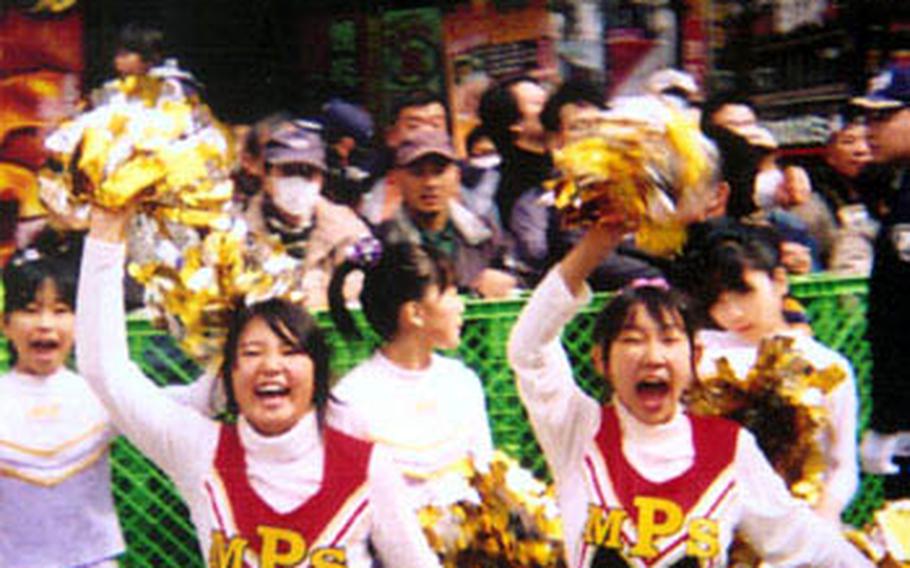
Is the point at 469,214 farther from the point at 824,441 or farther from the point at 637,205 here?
the point at 824,441

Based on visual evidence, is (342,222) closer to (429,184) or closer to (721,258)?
(429,184)

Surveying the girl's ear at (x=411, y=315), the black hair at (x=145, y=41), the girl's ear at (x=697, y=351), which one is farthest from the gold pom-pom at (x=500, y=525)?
the black hair at (x=145, y=41)

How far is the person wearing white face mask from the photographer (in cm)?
374

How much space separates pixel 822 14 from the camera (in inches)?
146

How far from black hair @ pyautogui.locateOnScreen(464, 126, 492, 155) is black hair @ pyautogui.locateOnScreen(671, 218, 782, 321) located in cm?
52

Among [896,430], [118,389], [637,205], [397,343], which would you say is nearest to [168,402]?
[118,389]

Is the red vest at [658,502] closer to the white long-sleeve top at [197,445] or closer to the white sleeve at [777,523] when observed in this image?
the white sleeve at [777,523]

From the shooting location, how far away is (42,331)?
12.4ft

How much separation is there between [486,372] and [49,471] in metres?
1.01

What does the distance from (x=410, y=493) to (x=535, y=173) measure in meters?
0.76

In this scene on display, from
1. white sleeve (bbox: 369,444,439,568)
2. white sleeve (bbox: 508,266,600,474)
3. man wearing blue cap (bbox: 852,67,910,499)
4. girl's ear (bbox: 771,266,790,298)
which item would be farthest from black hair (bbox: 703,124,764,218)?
white sleeve (bbox: 369,444,439,568)

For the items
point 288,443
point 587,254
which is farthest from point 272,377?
point 587,254

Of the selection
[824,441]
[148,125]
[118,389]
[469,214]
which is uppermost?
[148,125]

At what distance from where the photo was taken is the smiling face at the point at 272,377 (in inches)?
147
